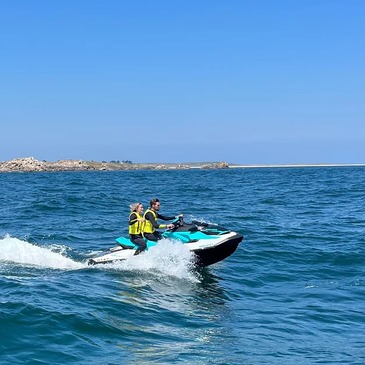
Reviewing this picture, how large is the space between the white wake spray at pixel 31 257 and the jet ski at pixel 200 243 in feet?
2.33

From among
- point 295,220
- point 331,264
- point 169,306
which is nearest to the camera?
point 169,306

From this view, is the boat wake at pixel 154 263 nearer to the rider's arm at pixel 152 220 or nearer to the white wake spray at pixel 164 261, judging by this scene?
the white wake spray at pixel 164 261

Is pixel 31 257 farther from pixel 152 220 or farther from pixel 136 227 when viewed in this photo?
pixel 152 220

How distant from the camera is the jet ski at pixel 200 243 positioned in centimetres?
1425

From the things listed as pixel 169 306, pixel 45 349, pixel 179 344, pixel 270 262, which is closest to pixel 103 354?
pixel 45 349

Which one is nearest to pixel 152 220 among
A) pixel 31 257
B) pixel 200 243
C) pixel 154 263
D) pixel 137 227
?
pixel 137 227

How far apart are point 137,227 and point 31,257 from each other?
3.03 m

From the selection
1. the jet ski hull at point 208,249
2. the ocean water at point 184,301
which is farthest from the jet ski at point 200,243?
the ocean water at point 184,301

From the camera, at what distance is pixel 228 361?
26.2 ft

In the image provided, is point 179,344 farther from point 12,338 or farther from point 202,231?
point 202,231

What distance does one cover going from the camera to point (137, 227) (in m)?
14.7

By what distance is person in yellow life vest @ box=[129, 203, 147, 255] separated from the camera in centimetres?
1459

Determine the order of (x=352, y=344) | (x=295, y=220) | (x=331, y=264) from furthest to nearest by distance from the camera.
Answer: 1. (x=295, y=220)
2. (x=331, y=264)
3. (x=352, y=344)

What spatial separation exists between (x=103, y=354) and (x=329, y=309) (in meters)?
5.48
